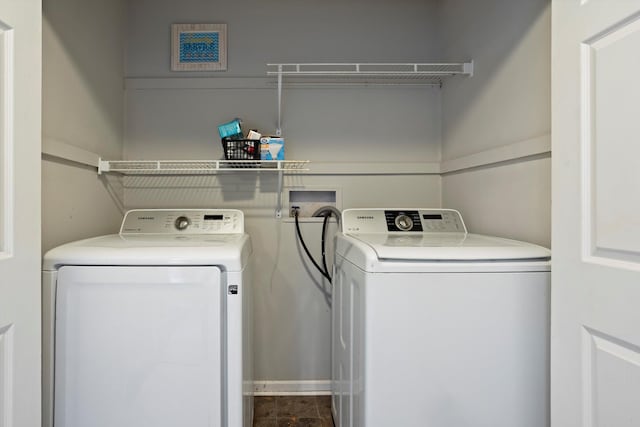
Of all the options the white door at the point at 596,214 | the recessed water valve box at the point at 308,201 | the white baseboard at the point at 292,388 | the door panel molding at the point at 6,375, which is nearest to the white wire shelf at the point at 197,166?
the recessed water valve box at the point at 308,201

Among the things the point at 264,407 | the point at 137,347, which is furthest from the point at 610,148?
the point at 264,407

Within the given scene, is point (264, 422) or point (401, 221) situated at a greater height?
point (401, 221)

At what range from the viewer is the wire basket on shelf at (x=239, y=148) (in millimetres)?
1837

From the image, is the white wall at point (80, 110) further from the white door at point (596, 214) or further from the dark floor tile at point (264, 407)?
the white door at point (596, 214)

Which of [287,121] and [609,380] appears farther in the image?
[287,121]

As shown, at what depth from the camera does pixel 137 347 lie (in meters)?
1.16

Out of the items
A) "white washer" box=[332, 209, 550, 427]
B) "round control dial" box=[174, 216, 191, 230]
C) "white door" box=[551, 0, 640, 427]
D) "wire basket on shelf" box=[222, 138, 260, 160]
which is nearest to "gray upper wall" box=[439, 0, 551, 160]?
"white door" box=[551, 0, 640, 427]

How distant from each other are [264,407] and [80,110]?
1824 mm

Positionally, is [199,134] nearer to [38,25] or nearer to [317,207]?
[317,207]

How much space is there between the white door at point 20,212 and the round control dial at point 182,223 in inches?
32.6

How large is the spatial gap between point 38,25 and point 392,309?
1.37 meters

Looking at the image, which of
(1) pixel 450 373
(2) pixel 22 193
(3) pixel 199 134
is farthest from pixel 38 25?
(1) pixel 450 373

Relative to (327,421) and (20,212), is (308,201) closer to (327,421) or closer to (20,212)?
(327,421)

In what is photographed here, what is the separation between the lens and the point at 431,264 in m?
1.11
